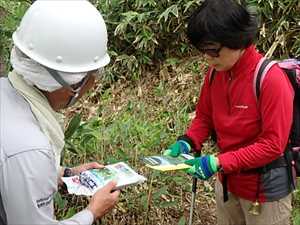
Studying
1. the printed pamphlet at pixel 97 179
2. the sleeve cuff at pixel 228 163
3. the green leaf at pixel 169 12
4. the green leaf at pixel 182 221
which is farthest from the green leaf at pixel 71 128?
the green leaf at pixel 169 12

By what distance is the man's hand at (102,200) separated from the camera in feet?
6.73

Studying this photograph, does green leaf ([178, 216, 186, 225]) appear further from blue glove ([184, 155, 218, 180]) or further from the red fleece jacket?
blue glove ([184, 155, 218, 180])

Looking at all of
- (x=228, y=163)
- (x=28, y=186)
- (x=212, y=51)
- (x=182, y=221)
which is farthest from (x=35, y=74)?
(x=182, y=221)

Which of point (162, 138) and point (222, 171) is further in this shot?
point (162, 138)

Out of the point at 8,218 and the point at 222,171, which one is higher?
the point at 8,218

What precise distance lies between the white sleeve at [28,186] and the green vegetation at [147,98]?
1.57m

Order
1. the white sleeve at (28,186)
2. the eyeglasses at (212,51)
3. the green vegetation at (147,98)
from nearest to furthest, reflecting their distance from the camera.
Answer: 1. the white sleeve at (28,186)
2. the eyeglasses at (212,51)
3. the green vegetation at (147,98)

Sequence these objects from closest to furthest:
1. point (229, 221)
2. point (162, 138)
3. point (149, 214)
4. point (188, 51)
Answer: point (229, 221)
point (149, 214)
point (162, 138)
point (188, 51)

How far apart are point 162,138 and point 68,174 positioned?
1.98m

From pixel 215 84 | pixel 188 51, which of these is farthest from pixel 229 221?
pixel 188 51

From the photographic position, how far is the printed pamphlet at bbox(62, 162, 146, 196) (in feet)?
7.11

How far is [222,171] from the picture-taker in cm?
239

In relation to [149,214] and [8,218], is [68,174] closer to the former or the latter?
[8,218]

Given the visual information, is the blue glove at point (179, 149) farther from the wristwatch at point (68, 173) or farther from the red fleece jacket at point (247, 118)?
the wristwatch at point (68, 173)
